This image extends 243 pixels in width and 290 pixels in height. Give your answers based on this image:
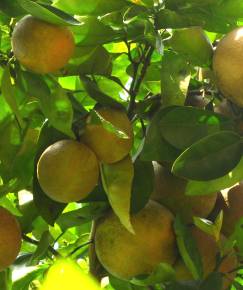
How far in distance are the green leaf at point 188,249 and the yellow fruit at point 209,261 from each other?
4 centimetres

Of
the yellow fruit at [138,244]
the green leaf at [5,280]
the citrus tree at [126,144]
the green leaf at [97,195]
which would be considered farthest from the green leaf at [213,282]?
the green leaf at [5,280]

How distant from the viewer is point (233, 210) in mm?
1186

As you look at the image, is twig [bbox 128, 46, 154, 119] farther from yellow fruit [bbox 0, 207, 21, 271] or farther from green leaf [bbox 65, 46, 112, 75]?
yellow fruit [bbox 0, 207, 21, 271]

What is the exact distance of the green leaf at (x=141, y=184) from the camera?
1.09 metres

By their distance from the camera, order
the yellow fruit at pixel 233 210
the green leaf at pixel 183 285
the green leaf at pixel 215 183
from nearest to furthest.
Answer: the green leaf at pixel 183 285, the green leaf at pixel 215 183, the yellow fruit at pixel 233 210

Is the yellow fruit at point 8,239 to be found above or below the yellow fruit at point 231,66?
below

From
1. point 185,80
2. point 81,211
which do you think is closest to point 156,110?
point 185,80

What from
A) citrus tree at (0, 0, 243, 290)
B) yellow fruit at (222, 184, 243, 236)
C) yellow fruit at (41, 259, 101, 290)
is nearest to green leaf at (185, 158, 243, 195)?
citrus tree at (0, 0, 243, 290)

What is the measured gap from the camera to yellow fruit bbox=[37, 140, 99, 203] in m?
0.96

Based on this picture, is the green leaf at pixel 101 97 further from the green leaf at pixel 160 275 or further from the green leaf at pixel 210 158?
the green leaf at pixel 160 275

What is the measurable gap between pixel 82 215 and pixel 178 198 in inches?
6.8

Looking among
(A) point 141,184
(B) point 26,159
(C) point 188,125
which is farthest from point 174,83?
(B) point 26,159

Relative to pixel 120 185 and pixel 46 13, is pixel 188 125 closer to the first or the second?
pixel 120 185

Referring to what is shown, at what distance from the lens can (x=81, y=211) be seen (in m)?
1.17
